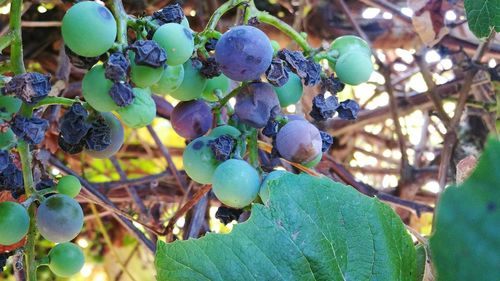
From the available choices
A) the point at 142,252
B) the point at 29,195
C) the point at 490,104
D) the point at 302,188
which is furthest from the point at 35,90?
the point at 142,252

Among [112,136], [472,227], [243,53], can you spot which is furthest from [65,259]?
[472,227]

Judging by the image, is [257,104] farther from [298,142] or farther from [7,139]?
[7,139]

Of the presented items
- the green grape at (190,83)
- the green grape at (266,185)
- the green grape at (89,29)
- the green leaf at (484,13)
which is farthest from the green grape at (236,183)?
the green leaf at (484,13)

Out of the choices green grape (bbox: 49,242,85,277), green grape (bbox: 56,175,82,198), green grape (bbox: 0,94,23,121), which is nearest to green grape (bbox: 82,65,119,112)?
green grape (bbox: 0,94,23,121)

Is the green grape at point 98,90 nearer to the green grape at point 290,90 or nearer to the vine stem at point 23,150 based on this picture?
the vine stem at point 23,150

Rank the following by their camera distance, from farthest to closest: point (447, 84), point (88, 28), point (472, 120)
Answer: point (472, 120) → point (447, 84) → point (88, 28)

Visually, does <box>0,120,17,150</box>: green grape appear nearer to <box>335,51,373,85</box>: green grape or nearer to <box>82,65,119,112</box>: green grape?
<box>82,65,119,112</box>: green grape

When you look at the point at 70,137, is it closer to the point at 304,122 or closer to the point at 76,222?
the point at 76,222
